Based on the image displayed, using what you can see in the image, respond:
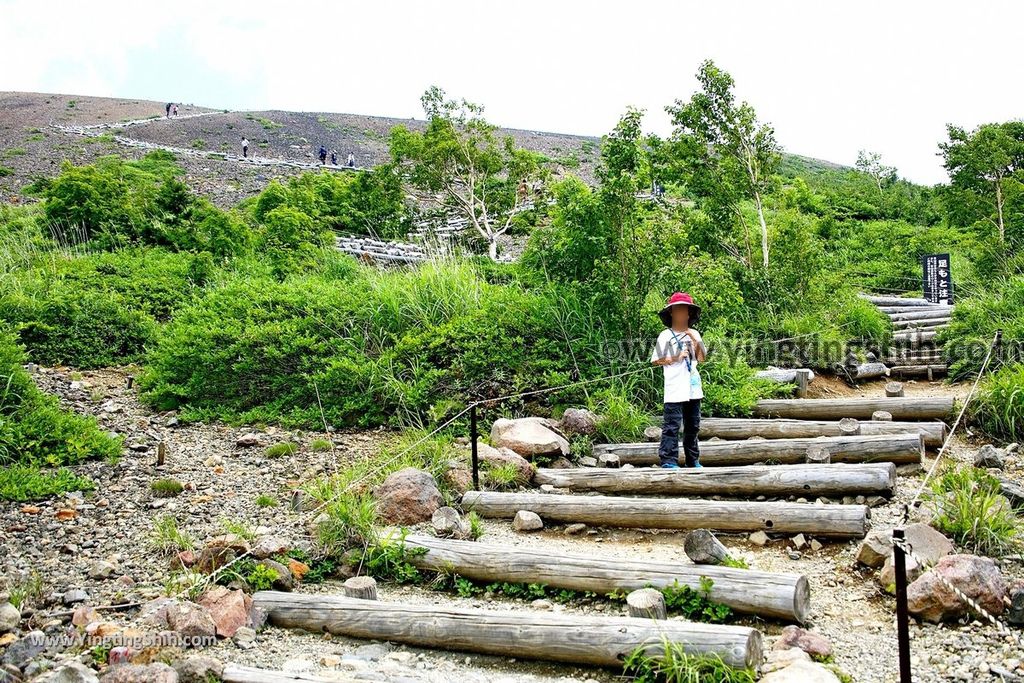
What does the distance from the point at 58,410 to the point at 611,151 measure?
5.73 meters

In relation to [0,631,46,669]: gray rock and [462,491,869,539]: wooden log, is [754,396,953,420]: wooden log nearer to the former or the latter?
[462,491,869,539]: wooden log

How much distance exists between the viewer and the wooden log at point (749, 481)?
548cm

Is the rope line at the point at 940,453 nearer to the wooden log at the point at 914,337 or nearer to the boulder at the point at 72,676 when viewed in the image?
the wooden log at the point at 914,337

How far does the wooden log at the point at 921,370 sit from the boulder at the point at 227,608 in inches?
338

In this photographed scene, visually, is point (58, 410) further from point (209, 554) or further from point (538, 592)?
point (538, 592)

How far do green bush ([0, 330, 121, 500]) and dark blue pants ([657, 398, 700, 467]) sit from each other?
14.6ft

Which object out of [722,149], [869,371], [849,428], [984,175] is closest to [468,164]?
[722,149]

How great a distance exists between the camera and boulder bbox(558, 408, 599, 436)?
717 cm

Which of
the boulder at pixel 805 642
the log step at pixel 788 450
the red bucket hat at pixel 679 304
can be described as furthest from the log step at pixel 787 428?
the boulder at pixel 805 642

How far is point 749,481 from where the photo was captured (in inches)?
224

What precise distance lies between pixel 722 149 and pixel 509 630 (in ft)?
34.0

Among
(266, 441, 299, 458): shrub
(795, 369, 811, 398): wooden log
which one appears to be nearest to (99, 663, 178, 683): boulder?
(266, 441, 299, 458): shrub

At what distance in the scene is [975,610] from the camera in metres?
3.83

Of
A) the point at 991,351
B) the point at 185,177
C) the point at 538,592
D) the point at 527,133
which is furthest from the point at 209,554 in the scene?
the point at 527,133
